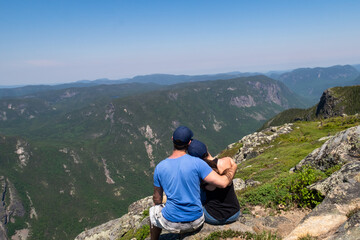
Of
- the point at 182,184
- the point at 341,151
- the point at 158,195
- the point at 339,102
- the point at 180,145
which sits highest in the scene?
the point at 180,145

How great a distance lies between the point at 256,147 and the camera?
1945 inches

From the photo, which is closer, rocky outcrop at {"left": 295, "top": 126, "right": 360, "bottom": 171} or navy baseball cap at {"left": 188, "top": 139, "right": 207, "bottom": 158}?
navy baseball cap at {"left": 188, "top": 139, "right": 207, "bottom": 158}

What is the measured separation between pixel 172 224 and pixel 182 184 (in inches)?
68.2

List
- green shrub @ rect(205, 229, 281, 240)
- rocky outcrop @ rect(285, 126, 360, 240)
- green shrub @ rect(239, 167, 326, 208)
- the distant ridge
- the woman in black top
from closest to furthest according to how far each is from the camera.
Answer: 1. rocky outcrop @ rect(285, 126, 360, 240)
2. green shrub @ rect(205, 229, 281, 240)
3. the woman in black top
4. green shrub @ rect(239, 167, 326, 208)
5. the distant ridge

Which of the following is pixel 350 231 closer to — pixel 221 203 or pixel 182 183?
pixel 221 203

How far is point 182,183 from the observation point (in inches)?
268

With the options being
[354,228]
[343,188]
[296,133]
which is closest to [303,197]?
[343,188]

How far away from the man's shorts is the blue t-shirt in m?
0.16

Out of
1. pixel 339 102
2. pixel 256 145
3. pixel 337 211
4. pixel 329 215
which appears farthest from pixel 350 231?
pixel 339 102

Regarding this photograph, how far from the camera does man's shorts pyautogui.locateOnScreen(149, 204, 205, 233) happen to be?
7.34 m

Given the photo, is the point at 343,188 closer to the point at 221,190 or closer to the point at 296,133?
the point at 221,190

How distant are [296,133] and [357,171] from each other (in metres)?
48.9

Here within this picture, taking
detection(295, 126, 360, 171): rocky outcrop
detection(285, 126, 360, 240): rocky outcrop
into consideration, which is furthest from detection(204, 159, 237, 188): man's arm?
detection(295, 126, 360, 171): rocky outcrop

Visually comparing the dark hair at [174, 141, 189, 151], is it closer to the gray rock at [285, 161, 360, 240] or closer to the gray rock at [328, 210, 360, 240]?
the gray rock at [285, 161, 360, 240]
